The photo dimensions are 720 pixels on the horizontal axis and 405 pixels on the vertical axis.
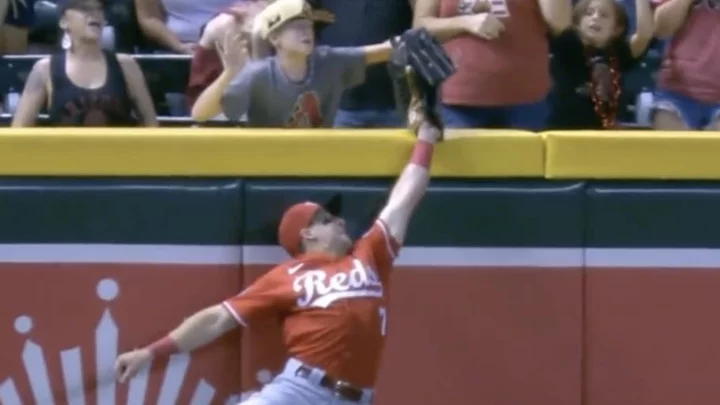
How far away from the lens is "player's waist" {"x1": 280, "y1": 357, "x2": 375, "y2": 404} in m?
4.57

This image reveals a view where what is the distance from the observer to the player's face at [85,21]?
5.39 m

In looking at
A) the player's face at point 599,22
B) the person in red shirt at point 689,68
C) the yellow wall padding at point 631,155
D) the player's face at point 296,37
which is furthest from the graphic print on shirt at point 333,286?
the player's face at point 599,22

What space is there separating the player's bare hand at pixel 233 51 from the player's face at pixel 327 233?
0.68 metres

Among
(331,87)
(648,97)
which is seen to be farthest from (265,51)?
(648,97)

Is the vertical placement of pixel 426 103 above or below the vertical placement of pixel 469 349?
above

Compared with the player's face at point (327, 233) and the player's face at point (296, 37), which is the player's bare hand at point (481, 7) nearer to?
the player's face at point (296, 37)

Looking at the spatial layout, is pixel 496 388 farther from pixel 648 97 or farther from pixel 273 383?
pixel 648 97

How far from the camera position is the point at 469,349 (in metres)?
4.91

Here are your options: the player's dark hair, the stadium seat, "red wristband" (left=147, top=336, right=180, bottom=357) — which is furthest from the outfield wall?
the stadium seat

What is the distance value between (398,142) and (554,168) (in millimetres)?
469

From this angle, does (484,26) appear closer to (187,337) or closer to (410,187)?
(410,187)

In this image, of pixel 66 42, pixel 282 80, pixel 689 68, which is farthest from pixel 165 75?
pixel 689 68

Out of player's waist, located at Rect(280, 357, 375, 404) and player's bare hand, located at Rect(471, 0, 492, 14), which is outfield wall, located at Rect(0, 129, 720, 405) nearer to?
player's waist, located at Rect(280, 357, 375, 404)

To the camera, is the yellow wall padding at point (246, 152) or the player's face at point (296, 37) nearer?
the yellow wall padding at point (246, 152)
